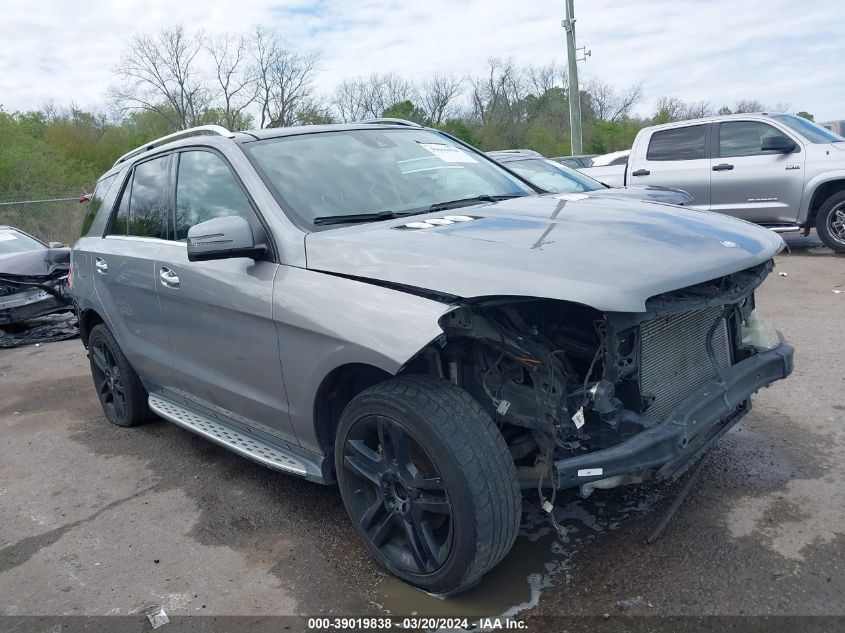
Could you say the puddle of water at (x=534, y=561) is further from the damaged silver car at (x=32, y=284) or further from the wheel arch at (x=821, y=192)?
the damaged silver car at (x=32, y=284)

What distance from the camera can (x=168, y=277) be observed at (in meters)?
3.98

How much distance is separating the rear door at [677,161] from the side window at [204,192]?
26.3 feet

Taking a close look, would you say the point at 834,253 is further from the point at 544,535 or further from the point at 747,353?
the point at 544,535

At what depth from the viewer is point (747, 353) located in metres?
3.39

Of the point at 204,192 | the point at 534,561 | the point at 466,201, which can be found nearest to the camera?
the point at 534,561

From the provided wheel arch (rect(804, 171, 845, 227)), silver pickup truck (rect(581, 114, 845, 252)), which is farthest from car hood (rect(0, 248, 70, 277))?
wheel arch (rect(804, 171, 845, 227))

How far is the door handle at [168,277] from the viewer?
390 centimetres

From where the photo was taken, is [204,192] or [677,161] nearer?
[204,192]

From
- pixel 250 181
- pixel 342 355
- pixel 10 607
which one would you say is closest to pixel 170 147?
pixel 250 181

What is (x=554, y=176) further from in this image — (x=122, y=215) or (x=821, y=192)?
(x=122, y=215)

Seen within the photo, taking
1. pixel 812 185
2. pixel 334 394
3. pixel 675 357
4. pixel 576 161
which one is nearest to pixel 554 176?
pixel 812 185

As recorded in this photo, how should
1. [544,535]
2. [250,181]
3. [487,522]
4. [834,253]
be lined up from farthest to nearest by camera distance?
[834,253] → [250,181] → [544,535] → [487,522]

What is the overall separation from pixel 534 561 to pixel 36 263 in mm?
8790

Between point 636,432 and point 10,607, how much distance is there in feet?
8.88
